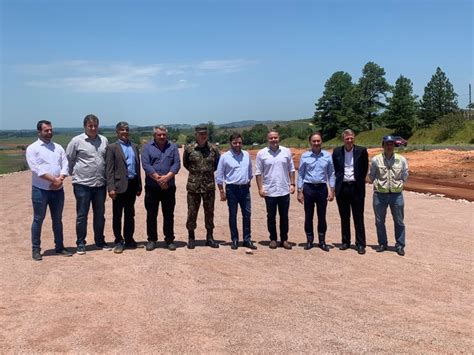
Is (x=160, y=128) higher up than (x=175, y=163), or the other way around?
(x=160, y=128)

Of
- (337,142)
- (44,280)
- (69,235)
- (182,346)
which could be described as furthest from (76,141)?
(337,142)

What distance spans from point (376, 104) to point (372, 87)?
243cm

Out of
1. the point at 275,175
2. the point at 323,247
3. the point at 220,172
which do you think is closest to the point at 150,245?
the point at 220,172

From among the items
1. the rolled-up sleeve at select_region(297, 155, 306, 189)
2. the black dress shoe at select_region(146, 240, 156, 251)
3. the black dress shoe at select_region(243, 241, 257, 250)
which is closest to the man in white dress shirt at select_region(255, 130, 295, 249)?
the rolled-up sleeve at select_region(297, 155, 306, 189)

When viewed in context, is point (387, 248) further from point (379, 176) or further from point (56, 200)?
point (56, 200)

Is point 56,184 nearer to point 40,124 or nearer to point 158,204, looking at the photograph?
point 40,124

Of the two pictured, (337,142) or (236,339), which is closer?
(236,339)

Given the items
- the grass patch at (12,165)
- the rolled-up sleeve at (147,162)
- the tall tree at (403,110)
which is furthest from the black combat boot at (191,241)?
the tall tree at (403,110)

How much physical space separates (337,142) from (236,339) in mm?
50844

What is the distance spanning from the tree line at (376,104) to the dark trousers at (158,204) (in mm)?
44995

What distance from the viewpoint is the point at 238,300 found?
16.5ft

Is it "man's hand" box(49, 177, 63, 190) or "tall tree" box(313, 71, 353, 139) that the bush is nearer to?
"tall tree" box(313, 71, 353, 139)

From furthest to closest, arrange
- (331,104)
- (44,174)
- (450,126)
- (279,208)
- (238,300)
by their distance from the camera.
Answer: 1. (331,104)
2. (450,126)
3. (279,208)
4. (44,174)
5. (238,300)

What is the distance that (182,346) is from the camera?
3930 millimetres
